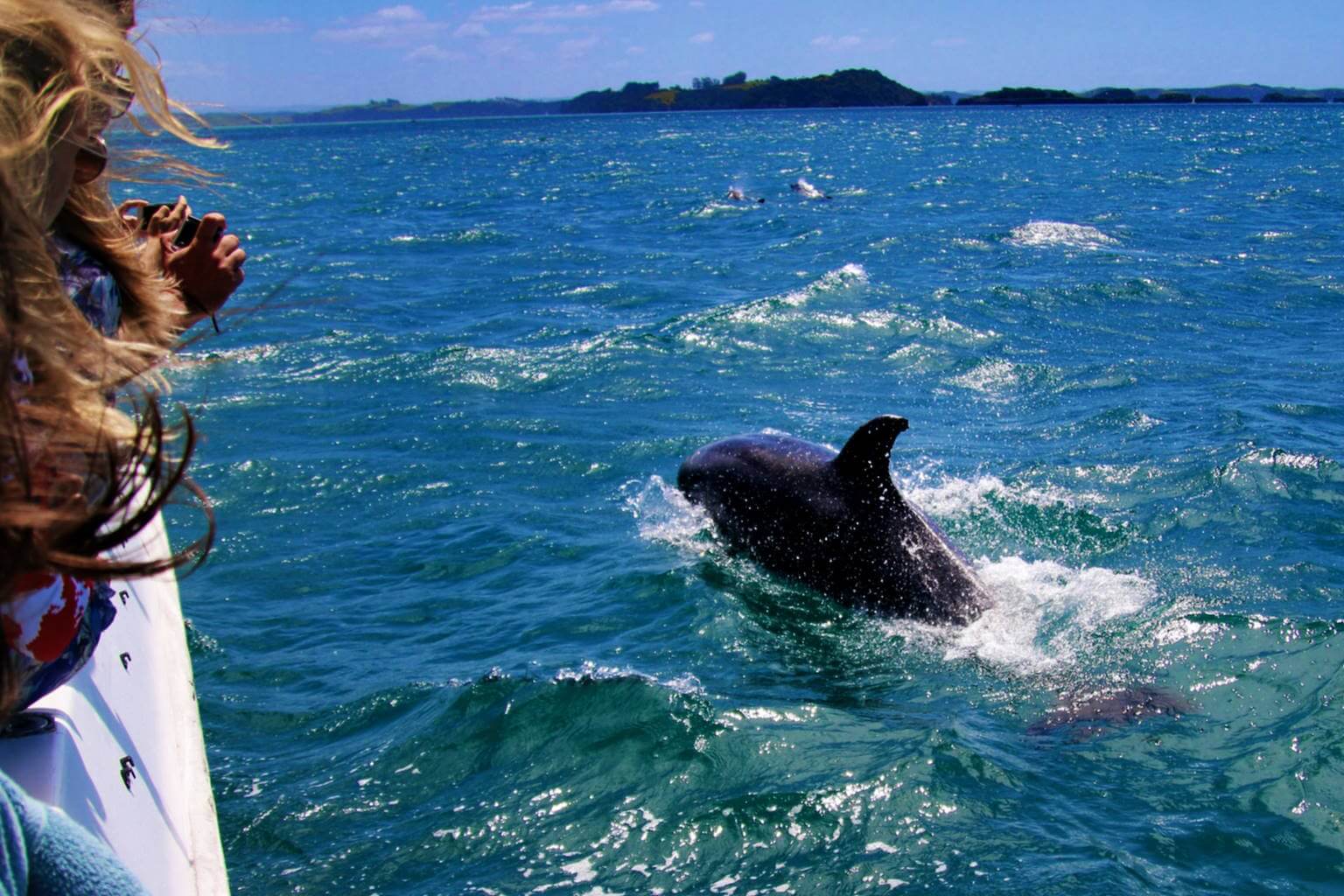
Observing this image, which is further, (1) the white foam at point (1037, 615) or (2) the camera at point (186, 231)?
(1) the white foam at point (1037, 615)

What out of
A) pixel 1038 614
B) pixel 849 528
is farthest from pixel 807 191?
pixel 1038 614

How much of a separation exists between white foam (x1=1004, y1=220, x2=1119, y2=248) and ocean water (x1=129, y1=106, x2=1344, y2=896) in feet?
13.0

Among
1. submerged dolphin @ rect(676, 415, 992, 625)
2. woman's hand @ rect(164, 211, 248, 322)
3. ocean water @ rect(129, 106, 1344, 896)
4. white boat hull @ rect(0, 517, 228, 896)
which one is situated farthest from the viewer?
submerged dolphin @ rect(676, 415, 992, 625)

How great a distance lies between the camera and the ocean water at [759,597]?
17.5ft

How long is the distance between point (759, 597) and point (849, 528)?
0.85m

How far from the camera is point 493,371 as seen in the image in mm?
14977

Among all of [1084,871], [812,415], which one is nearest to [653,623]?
[1084,871]

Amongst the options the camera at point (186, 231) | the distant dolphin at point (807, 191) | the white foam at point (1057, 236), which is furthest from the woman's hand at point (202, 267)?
the distant dolphin at point (807, 191)

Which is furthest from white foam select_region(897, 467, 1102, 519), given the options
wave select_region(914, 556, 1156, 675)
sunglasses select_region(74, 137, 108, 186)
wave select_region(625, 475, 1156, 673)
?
sunglasses select_region(74, 137, 108, 186)

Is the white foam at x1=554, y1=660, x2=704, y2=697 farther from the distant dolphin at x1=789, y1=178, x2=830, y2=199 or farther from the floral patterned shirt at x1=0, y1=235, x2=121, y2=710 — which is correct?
the distant dolphin at x1=789, y1=178, x2=830, y2=199

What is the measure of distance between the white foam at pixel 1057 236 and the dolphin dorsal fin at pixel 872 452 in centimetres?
1932

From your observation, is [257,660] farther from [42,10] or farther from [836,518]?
[42,10]

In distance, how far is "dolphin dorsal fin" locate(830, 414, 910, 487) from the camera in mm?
7602

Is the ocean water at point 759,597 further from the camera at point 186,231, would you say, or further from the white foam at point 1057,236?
the white foam at point 1057,236
